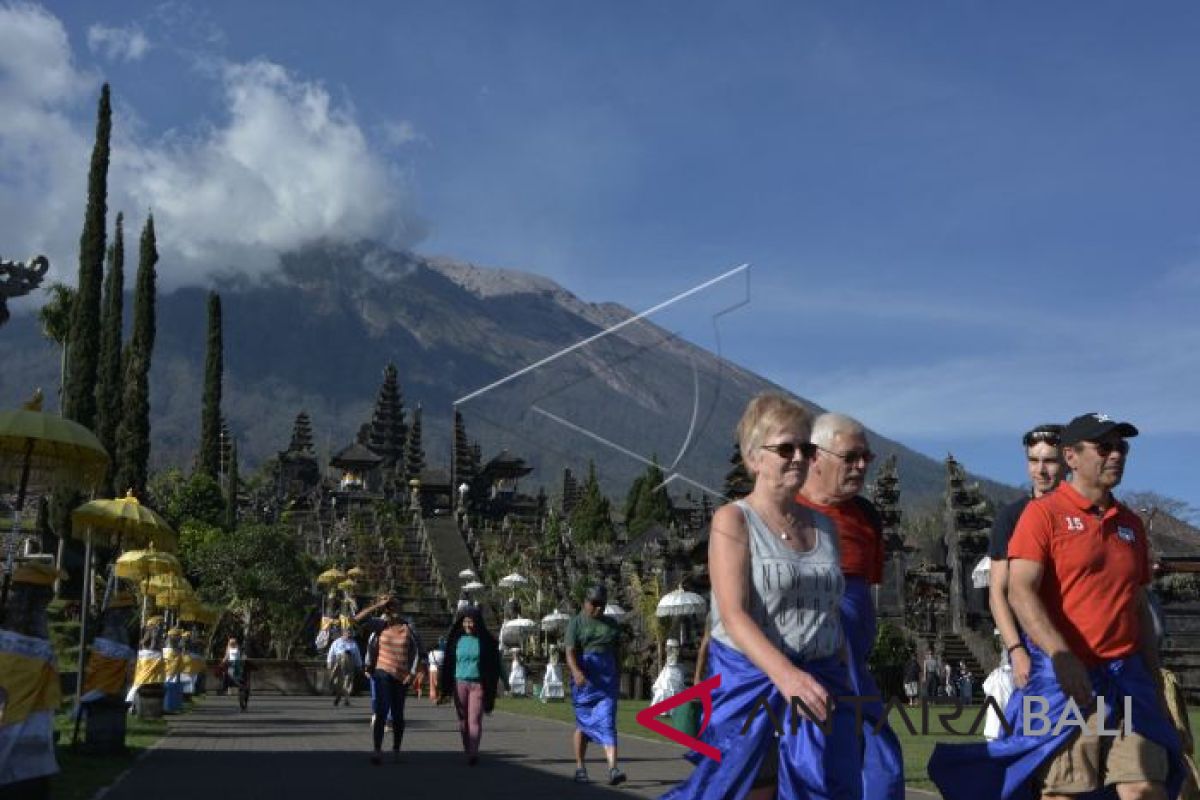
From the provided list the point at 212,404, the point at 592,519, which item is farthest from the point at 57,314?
the point at 592,519

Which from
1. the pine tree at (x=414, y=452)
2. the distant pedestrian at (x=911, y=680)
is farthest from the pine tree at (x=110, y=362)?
the pine tree at (x=414, y=452)

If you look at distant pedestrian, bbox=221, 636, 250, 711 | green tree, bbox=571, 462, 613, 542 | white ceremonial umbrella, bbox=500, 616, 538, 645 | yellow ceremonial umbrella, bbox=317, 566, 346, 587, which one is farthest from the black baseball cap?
green tree, bbox=571, 462, 613, 542

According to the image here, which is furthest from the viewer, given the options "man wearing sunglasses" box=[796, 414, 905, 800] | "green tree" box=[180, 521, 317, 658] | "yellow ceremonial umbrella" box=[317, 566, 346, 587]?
"yellow ceremonial umbrella" box=[317, 566, 346, 587]

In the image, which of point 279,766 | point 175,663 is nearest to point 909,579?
point 175,663

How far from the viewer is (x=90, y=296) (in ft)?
154

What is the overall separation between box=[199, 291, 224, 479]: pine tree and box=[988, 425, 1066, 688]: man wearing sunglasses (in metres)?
74.0

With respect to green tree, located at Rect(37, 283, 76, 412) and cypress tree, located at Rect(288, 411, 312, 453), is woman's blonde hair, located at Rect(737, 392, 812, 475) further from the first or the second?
cypress tree, located at Rect(288, 411, 312, 453)

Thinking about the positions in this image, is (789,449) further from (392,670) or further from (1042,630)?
(392,670)

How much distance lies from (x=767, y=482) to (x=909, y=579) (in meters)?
41.0

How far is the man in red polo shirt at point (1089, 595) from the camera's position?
5145mm

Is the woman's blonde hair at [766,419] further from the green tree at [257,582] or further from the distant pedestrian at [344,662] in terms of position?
the green tree at [257,582]

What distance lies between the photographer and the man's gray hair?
5273 mm

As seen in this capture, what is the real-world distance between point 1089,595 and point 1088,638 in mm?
146

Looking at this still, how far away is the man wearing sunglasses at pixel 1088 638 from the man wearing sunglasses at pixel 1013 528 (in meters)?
0.15
